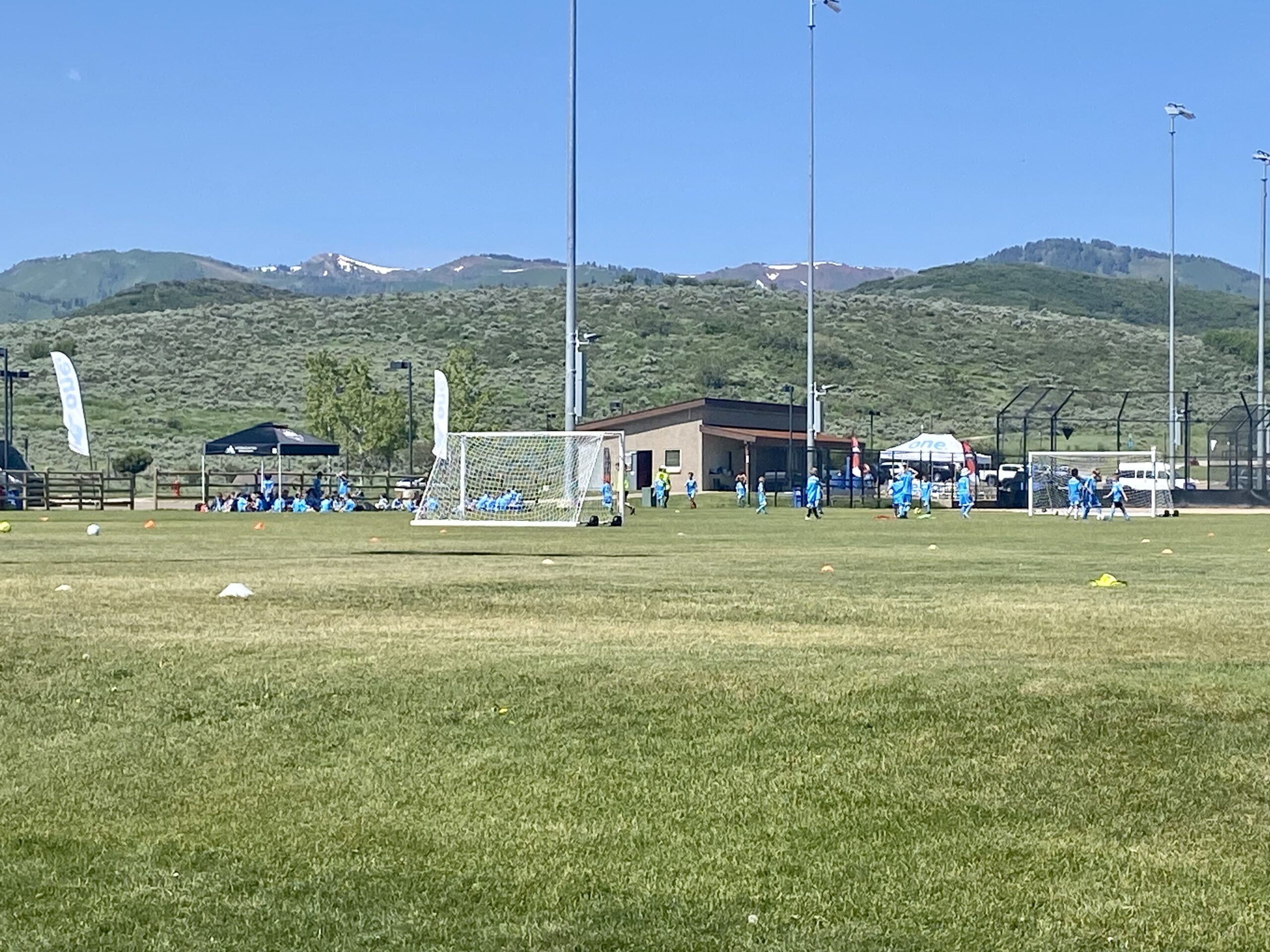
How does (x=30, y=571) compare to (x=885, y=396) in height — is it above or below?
below

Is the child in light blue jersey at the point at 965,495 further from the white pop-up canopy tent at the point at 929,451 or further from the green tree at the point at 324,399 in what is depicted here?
the green tree at the point at 324,399

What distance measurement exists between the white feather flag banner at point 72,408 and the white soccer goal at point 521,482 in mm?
12640

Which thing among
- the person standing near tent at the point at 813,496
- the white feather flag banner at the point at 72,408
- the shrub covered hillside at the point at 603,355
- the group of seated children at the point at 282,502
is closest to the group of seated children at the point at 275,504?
the group of seated children at the point at 282,502

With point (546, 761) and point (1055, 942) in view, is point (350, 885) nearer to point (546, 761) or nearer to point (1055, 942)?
point (546, 761)

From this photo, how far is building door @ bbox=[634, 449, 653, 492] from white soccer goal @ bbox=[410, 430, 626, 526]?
35545 millimetres

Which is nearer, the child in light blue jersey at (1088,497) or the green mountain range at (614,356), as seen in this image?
the child in light blue jersey at (1088,497)

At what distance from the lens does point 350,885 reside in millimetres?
6676

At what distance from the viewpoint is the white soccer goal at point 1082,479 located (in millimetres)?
56344

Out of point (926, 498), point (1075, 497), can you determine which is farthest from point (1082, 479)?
point (926, 498)

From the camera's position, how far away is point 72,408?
28484 mm

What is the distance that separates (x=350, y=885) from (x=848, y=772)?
2.56 m

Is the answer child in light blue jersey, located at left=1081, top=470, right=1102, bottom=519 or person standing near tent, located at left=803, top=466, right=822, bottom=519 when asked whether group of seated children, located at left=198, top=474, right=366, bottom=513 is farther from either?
child in light blue jersey, located at left=1081, top=470, right=1102, bottom=519

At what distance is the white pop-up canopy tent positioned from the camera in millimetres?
71312

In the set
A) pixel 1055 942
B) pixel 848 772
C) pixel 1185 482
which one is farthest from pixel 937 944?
pixel 1185 482
